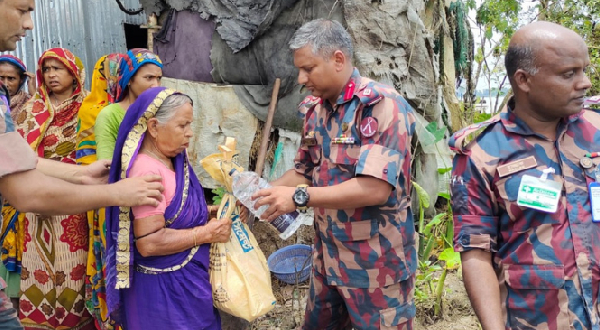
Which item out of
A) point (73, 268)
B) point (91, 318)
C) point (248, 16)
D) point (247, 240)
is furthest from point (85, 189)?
point (248, 16)

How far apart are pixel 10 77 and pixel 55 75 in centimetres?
101

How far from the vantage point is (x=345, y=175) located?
2.46 metres

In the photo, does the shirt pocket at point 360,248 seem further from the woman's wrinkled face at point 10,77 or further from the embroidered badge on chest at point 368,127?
the woman's wrinkled face at point 10,77

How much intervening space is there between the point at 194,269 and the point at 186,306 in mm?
183

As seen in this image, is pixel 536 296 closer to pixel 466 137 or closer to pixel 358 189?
pixel 466 137

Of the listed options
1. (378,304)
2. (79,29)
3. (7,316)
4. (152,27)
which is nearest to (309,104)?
(378,304)

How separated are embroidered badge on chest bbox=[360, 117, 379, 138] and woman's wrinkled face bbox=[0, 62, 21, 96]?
3.24 metres

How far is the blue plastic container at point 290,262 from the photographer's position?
14.4 feet

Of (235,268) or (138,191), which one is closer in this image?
(138,191)

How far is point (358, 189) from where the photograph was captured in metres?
2.26

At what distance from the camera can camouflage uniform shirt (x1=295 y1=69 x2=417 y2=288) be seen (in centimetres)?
229

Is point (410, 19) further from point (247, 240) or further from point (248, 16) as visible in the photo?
point (247, 240)

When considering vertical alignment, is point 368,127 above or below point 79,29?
above

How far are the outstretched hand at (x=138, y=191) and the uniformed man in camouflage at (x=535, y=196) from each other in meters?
1.22
